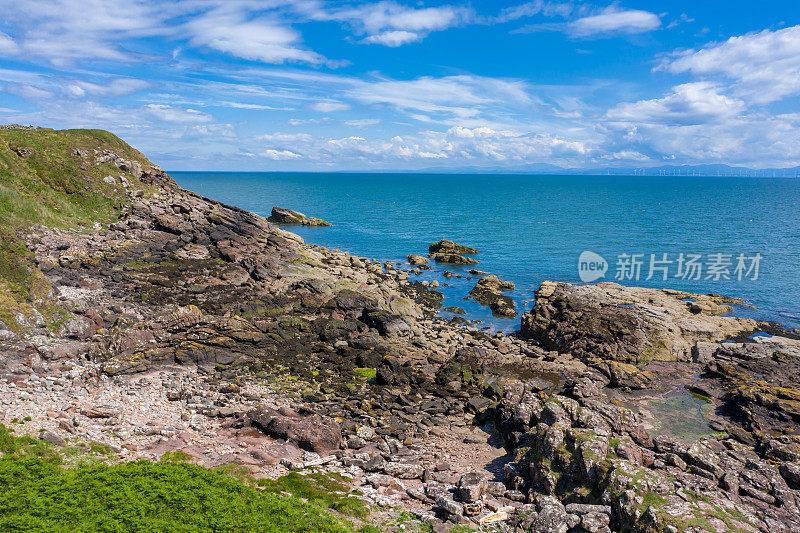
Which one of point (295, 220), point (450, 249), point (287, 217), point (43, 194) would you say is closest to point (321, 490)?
point (43, 194)

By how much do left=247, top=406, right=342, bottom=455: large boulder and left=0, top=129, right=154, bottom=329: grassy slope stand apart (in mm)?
19957

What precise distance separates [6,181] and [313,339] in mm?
45365

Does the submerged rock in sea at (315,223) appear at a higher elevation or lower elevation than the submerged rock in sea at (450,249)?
higher

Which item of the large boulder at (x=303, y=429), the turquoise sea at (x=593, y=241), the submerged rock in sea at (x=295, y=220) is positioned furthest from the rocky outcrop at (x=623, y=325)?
the submerged rock in sea at (x=295, y=220)

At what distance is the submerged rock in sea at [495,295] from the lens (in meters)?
58.6

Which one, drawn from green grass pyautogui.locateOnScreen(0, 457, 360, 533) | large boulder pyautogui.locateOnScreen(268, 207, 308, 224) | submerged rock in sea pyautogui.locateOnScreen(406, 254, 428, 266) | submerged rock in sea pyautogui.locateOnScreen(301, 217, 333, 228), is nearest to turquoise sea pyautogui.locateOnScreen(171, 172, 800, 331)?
submerged rock in sea pyautogui.locateOnScreen(301, 217, 333, 228)

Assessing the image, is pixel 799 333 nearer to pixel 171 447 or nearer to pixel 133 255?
pixel 171 447

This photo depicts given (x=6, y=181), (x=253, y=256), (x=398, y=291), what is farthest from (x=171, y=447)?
(x=6, y=181)

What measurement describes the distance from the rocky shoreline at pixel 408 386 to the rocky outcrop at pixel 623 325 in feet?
0.81

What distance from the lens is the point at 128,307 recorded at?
135 feet

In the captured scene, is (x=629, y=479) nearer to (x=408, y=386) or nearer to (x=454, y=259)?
(x=408, y=386)

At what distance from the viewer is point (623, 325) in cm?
4716

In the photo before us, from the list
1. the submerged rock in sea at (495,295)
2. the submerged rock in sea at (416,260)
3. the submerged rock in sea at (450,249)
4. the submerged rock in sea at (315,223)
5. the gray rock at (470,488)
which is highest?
the submerged rock in sea at (315,223)

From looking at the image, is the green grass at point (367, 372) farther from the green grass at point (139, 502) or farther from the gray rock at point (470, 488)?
the green grass at point (139, 502)
